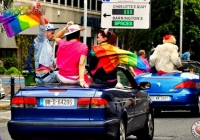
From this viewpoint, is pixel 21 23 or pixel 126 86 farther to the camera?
pixel 21 23

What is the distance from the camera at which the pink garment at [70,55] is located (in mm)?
13406

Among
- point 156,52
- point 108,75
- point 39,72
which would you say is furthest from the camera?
point 156,52

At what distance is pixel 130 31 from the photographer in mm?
62031

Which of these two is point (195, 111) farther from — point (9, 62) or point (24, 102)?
point (9, 62)

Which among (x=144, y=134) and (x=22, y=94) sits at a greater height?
(x=22, y=94)

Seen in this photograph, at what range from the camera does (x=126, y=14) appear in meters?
34.9

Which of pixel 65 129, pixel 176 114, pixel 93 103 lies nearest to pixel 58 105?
pixel 65 129

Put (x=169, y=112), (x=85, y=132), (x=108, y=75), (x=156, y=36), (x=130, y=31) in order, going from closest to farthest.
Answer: (x=85, y=132) → (x=108, y=75) → (x=169, y=112) → (x=130, y=31) → (x=156, y=36)

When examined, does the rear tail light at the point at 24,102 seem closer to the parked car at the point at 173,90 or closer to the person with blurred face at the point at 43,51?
the person with blurred face at the point at 43,51

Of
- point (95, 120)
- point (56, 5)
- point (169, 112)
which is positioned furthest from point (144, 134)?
point (56, 5)

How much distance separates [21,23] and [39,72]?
45.0 inches

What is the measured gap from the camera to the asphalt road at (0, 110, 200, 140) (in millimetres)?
16234

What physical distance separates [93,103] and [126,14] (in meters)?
22.8

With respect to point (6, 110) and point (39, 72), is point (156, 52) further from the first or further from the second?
point (39, 72)
